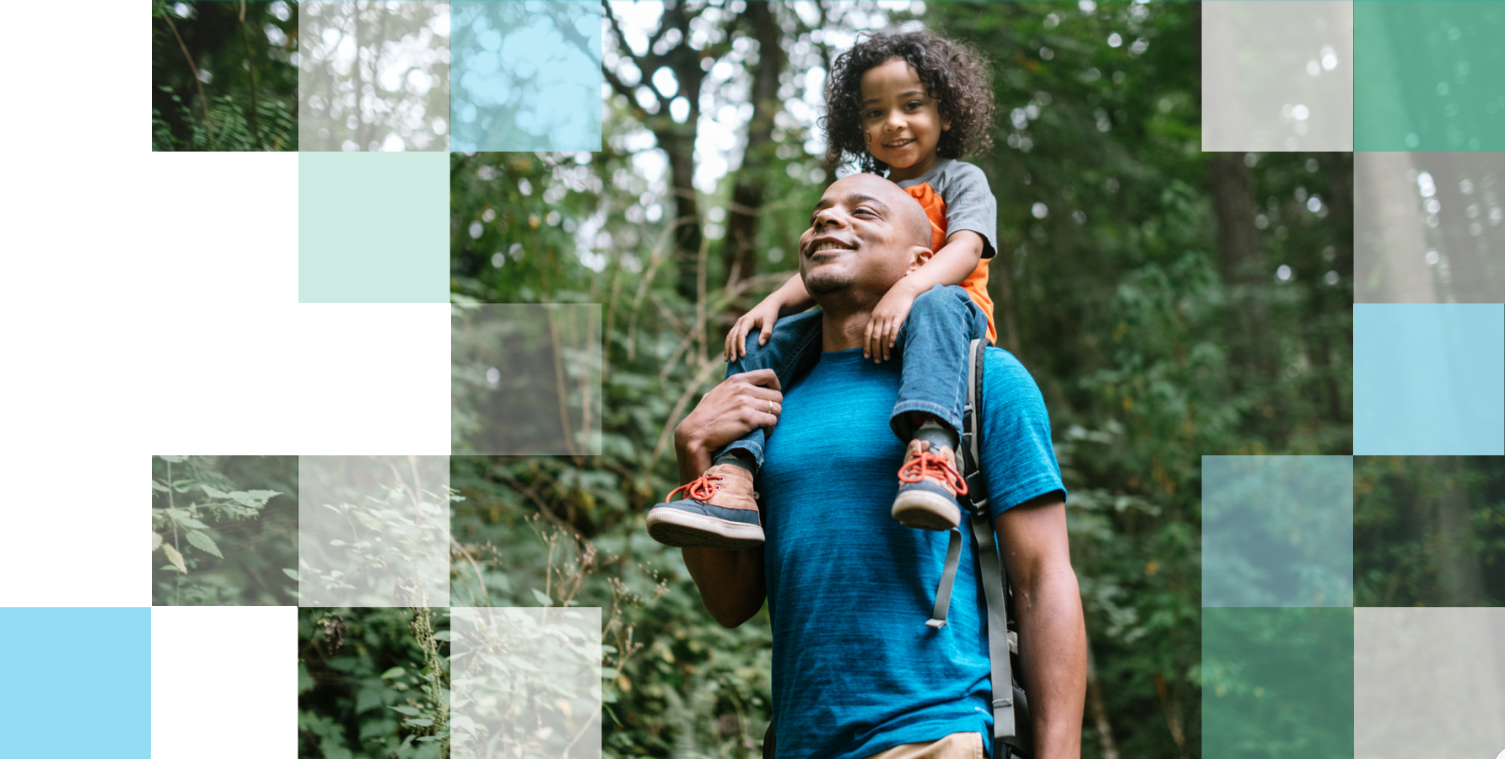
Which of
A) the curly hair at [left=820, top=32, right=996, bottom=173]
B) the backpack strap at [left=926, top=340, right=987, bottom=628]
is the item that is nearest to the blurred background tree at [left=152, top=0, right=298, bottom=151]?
the curly hair at [left=820, top=32, right=996, bottom=173]

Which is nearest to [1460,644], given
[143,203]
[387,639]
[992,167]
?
[992,167]

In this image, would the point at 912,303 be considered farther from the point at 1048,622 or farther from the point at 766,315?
the point at 1048,622

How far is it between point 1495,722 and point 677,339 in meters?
6.59

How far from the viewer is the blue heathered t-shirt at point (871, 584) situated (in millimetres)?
1717

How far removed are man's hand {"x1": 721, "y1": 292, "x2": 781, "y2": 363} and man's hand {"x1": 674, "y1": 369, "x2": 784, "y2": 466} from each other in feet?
0.47

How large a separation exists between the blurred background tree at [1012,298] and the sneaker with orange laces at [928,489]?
2.44 m

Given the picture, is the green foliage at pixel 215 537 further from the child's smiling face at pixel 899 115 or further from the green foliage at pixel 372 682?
the child's smiling face at pixel 899 115

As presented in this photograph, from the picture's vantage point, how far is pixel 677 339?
6117 mm

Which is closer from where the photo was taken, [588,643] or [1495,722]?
[588,643]

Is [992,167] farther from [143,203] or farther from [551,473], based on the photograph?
[143,203]

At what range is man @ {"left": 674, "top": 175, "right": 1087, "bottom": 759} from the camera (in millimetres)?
1720

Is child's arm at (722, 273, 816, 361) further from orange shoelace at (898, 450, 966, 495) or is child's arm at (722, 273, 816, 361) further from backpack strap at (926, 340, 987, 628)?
orange shoelace at (898, 450, 966, 495)
